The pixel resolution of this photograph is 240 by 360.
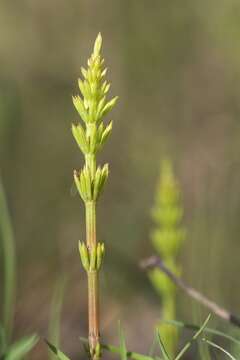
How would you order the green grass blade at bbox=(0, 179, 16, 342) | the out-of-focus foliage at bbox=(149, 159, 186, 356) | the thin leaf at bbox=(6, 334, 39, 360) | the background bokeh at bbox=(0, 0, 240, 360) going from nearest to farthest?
the thin leaf at bbox=(6, 334, 39, 360) < the green grass blade at bbox=(0, 179, 16, 342) < the out-of-focus foliage at bbox=(149, 159, 186, 356) < the background bokeh at bbox=(0, 0, 240, 360)

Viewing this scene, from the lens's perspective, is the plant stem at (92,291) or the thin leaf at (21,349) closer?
the plant stem at (92,291)

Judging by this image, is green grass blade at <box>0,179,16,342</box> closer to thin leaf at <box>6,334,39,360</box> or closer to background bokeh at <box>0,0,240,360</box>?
thin leaf at <box>6,334,39,360</box>

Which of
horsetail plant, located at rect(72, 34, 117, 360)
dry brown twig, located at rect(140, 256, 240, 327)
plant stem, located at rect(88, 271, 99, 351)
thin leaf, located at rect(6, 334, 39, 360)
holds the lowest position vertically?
thin leaf, located at rect(6, 334, 39, 360)

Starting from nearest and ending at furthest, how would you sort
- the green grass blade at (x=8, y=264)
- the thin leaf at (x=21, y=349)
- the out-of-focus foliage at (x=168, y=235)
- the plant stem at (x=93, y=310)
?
the plant stem at (x=93, y=310) < the thin leaf at (x=21, y=349) < the green grass blade at (x=8, y=264) < the out-of-focus foliage at (x=168, y=235)

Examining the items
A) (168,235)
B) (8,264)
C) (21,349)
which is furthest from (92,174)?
(168,235)

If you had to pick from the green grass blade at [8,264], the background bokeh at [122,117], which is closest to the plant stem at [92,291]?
the green grass blade at [8,264]

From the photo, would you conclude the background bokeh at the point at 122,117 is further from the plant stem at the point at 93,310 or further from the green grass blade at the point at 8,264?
the plant stem at the point at 93,310

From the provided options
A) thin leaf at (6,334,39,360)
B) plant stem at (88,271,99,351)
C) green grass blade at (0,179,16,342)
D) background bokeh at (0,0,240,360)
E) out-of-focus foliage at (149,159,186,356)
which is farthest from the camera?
background bokeh at (0,0,240,360)

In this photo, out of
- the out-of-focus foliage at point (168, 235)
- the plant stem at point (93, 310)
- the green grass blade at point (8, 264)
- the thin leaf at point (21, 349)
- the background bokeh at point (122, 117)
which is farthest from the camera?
the background bokeh at point (122, 117)

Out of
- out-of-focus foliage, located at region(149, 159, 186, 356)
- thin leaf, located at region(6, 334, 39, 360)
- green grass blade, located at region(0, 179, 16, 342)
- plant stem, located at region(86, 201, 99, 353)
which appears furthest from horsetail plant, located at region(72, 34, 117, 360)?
out-of-focus foliage, located at region(149, 159, 186, 356)
